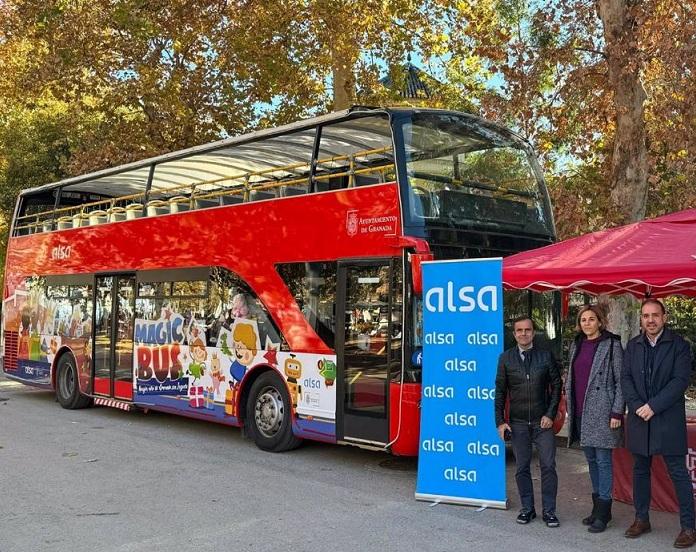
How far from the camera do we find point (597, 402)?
240 inches

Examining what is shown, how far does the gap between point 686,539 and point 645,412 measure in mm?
949

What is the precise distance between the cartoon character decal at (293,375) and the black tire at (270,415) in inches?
5.1

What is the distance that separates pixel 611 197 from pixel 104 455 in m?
8.27

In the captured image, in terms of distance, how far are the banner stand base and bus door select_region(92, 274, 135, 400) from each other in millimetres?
6413

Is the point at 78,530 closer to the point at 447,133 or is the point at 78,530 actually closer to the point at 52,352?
the point at 447,133

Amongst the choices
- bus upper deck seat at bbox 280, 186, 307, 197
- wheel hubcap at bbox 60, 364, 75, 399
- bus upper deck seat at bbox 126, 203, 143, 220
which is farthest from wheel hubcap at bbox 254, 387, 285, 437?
wheel hubcap at bbox 60, 364, 75, 399

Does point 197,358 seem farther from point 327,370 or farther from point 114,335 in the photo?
point 327,370

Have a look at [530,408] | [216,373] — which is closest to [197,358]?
[216,373]

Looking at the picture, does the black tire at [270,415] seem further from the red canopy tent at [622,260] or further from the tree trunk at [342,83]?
the tree trunk at [342,83]

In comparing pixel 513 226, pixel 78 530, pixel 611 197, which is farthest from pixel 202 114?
pixel 78 530

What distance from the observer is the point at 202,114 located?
782 inches

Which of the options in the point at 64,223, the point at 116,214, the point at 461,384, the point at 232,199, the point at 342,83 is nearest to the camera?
the point at 461,384

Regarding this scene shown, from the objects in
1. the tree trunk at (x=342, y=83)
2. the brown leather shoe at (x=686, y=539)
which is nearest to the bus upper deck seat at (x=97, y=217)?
the tree trunk at (x=342, y=83)

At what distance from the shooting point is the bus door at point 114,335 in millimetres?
12141
